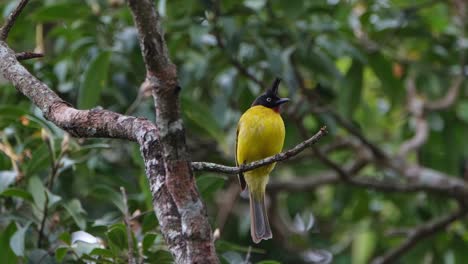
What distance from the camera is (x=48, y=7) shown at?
452 cm

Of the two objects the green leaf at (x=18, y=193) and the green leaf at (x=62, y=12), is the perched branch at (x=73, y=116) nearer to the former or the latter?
the green leaf at (x=18, y=193)

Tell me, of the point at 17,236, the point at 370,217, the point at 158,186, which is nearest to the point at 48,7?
the point at 17,236

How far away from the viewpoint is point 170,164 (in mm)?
1889

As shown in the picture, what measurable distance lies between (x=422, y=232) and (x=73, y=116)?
393 cm

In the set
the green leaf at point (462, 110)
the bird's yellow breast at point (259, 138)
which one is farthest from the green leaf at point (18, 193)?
the green leaf at point (462, 110)

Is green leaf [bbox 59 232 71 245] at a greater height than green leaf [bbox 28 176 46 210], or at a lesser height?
lesser

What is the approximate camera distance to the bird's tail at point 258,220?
3.96m

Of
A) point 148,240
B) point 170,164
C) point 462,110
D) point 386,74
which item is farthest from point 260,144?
point 462,110

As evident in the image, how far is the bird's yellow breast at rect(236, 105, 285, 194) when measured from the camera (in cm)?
412

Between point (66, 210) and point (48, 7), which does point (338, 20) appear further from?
point (66, 210)

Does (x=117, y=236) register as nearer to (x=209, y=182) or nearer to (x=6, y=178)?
(x=209, y=182)

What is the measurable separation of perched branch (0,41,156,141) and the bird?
5.75 ft

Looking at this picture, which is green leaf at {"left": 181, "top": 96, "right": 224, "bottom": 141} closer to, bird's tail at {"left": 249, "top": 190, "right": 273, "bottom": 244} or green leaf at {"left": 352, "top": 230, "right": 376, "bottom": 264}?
bird's tail at {"left": 249, "top": 190, "right": 273, "bottom": 244}

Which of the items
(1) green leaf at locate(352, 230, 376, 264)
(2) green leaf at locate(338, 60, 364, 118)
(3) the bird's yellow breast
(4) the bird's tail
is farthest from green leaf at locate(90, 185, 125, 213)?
(1) green leaf at locate(352, 230, 376, 264)
